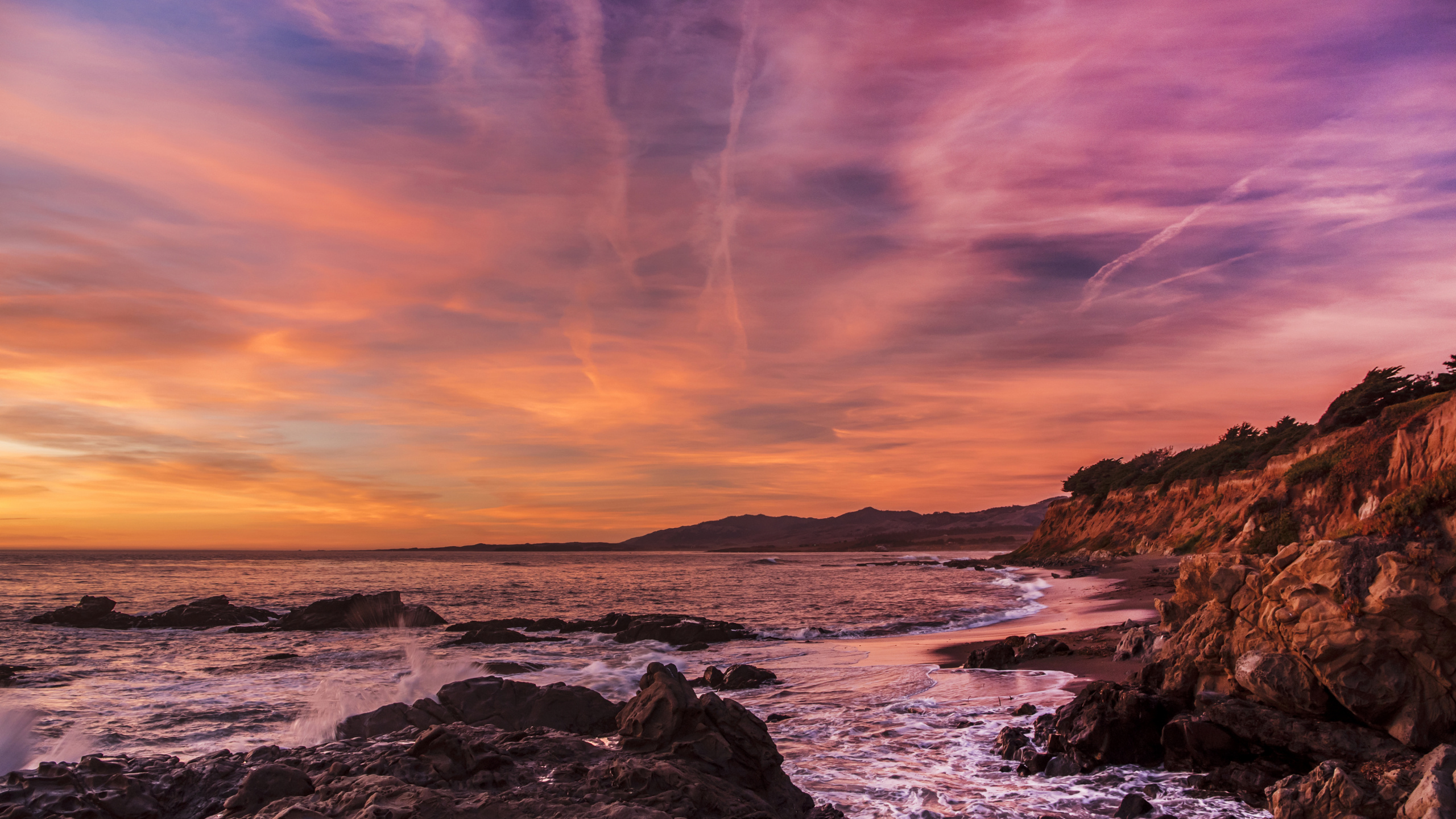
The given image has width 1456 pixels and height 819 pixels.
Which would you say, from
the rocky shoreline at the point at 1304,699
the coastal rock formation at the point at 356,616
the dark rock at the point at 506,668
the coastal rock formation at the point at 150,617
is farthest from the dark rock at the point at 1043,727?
the coastal rock formation at the point at 150,617

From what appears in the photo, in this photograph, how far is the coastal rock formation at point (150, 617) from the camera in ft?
121

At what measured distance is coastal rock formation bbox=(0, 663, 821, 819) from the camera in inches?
306

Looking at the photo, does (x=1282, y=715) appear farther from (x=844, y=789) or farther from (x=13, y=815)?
(x=13, y=815)

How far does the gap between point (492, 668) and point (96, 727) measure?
895cm

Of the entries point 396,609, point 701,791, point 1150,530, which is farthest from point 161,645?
point 1150,530

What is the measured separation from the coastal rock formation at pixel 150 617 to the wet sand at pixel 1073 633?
33.4 m

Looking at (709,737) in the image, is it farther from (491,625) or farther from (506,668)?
(491,625)

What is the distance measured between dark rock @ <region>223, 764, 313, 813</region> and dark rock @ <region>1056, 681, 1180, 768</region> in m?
11.0

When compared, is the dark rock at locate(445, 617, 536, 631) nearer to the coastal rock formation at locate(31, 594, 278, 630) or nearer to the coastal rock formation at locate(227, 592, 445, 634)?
the coastal rock formation at locate(227, 592, 445, 634)

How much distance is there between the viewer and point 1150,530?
7481cm

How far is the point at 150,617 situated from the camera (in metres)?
37.5

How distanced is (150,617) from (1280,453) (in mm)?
77673

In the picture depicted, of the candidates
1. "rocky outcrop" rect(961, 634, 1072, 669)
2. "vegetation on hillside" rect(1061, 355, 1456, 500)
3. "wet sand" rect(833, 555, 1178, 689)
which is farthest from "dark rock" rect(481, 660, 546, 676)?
"vegetation on hillside" rect(1061, 355, 1456, 500)

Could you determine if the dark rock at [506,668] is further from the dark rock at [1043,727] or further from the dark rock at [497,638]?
the dark rock at [1043,727]
